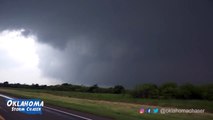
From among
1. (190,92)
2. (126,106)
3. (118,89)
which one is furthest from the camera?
(118,89)

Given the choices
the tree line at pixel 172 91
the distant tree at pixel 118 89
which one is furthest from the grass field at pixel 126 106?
the distant tree at pixel 118 89

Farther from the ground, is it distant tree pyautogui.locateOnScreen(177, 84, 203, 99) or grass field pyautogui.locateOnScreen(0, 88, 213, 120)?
distant tree pyautogui.locateOnScreen(177, 84, 203, 99)

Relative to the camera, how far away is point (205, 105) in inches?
2308

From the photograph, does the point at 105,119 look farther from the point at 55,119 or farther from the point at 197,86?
the point at 197,86

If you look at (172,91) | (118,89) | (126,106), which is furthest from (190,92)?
(118,89)

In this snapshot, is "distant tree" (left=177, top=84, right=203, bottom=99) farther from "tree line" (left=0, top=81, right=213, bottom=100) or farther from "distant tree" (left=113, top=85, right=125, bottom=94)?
"distant tree" (left=113, top=85, right=125, bottom=94)

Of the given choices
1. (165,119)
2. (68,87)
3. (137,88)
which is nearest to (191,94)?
(137,88)

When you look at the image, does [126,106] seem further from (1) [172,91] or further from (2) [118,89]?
(2) [118,89]

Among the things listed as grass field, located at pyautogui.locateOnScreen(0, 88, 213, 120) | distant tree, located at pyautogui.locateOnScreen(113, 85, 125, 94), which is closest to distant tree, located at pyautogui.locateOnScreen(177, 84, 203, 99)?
grass field, located at pyautogui.locateOnScreen(0, 88, 213, 120)

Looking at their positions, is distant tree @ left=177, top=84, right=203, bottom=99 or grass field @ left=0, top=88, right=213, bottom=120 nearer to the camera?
grass field @ left=0, top=88, right=213, bottom=120

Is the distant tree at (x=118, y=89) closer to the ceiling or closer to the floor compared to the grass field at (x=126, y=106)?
closer to the ceiling

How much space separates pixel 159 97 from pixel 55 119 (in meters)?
62.9

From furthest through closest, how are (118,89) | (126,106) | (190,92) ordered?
(118,89) → (190,92) → (126,106)

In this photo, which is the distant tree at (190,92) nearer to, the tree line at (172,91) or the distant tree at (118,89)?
the tree line at (172,91)
